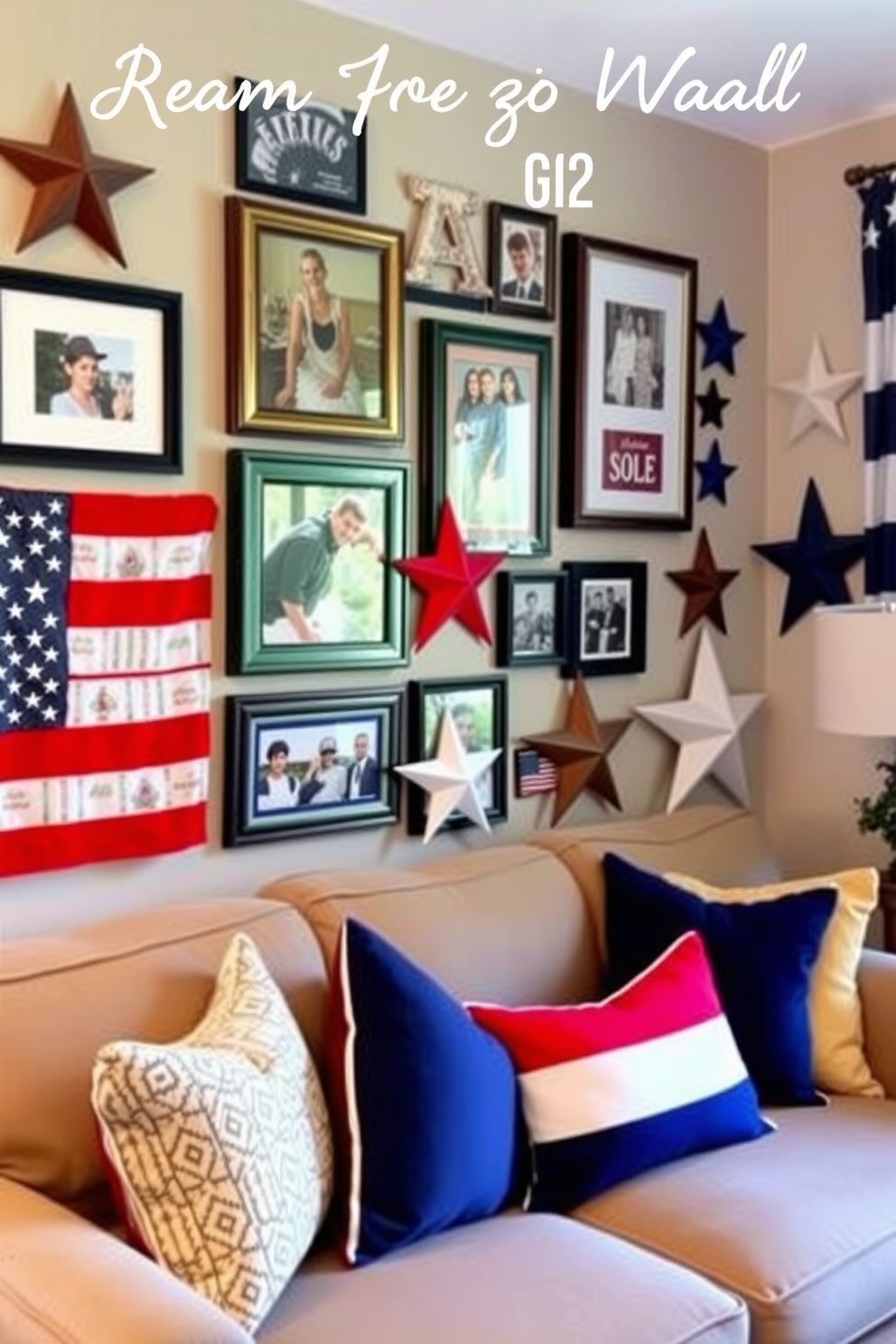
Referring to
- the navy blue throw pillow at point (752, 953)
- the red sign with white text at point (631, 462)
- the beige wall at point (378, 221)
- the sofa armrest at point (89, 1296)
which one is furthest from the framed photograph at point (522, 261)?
the sofa armrest at point (89, 1296)

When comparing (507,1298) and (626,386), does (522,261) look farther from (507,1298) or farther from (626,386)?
(507,1298)

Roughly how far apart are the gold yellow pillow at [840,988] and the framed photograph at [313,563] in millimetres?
786

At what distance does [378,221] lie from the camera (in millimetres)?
2695

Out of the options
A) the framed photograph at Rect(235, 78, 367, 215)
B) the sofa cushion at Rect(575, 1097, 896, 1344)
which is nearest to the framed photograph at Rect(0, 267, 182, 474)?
the framed photograph at Rect(235, 78, 367, 215)

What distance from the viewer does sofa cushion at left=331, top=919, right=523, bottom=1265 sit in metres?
1.89

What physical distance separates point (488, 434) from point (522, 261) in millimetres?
375

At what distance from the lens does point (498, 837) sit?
2.97 meters

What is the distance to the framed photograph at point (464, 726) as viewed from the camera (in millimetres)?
2809

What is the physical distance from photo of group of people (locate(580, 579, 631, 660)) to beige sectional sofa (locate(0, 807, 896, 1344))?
803mm

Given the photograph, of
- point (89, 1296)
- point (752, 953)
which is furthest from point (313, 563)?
point (89, 1296)

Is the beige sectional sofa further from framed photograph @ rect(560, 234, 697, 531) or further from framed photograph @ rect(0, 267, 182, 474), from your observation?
framed photograph @ rect(560, 234, 697, 531)

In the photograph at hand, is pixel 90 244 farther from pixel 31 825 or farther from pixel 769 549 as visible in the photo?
pixel 769 549

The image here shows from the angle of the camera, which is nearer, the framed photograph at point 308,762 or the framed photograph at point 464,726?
the framed photograph at point 308,762

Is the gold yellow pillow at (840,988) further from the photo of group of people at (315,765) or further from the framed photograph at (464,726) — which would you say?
the photo of group of people at (315,765)
